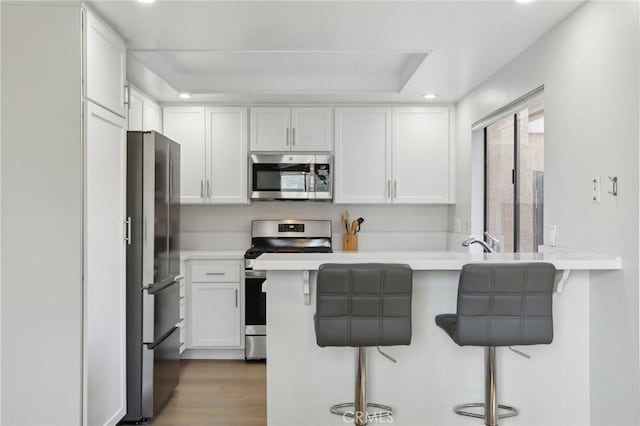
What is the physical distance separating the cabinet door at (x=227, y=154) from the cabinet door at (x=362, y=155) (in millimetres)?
876

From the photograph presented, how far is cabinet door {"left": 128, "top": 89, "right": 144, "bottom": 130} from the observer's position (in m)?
3.84

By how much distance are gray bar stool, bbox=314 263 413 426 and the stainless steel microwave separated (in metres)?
2.52

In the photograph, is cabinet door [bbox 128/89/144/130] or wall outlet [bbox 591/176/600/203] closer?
wall outlet [bbox 591/176/600/203]

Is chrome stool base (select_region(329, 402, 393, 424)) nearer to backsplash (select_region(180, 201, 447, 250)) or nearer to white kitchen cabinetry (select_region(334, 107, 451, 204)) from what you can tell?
white kitchen cabinetry (select_region(334, 107, 451, 204))

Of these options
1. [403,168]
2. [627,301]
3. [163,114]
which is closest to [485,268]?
[627,301]

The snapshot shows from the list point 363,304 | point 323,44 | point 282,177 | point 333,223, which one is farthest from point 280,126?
point 363,304

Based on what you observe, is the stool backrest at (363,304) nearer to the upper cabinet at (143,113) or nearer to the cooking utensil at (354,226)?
the upper cabinet at (143,113)

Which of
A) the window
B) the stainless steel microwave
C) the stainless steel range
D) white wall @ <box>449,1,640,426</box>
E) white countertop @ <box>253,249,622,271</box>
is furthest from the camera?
the stainless steel range

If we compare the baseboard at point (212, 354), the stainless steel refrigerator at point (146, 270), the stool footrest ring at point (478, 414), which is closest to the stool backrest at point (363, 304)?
the stool footrest ring at point (478, 414)

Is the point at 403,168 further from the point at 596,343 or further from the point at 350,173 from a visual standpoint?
the point at 596,343

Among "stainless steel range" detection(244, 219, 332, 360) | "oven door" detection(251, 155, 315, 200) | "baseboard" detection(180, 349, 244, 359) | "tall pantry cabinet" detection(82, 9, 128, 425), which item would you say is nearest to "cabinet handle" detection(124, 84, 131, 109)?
"tall pantry cabinet" detection(82, 9, 128, 425)

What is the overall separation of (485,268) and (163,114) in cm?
349

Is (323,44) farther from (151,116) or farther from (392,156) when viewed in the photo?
(151,116)

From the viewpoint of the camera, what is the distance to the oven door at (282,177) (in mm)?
4660
